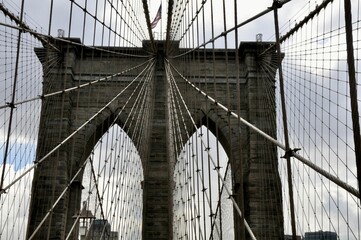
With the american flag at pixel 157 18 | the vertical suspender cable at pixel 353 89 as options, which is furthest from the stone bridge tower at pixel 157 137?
the vertical suspender cable at pixel 353 89

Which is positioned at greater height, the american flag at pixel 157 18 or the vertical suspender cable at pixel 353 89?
the american flag at pixel 157 18

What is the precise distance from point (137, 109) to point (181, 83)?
77.6 inches

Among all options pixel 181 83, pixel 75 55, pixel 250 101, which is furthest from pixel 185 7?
pixel 75 55

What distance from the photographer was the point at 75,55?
1588 centimetres

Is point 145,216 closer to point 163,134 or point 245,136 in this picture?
point 163,134

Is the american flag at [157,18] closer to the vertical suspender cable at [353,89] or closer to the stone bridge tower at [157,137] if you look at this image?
the stone bridge tower at [157,137]

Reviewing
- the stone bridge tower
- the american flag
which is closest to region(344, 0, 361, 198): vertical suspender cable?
the stone bridge tower

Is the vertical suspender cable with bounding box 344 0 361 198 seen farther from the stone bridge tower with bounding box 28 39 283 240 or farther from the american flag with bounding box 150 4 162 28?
the american flag with bounding box 150 4 162 28

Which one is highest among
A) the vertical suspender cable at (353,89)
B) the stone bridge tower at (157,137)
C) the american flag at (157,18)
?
the american flag at (157,18)

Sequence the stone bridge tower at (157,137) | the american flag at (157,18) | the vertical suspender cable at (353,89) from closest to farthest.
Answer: the vertical suspender cable at (353,89) < the stone bridge tower at (157,137) < the american flag at (157,18)

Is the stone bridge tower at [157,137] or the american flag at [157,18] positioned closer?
the stone bridge tower at [157,137]

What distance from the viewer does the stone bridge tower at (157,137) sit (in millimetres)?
13891

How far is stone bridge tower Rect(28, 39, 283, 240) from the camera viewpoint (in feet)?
45.6

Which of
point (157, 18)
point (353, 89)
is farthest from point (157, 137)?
point (353, 89)
